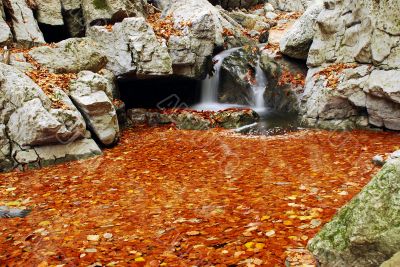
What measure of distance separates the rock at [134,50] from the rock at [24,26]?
1.90 metres

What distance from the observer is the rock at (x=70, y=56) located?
9.24 metres

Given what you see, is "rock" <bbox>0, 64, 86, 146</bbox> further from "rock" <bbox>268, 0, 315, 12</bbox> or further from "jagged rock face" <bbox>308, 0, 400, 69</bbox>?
"rock" <bbox>268, 0, 315, 12</bbox>

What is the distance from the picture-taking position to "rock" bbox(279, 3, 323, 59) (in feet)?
35.9

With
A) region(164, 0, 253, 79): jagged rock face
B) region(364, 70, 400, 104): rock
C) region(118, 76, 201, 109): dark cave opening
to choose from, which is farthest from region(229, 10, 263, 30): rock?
region(364, 70, 400, 104): rock

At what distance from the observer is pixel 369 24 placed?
8547mm

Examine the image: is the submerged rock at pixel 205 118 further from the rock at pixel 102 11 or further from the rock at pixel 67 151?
the rock at pixel 102 11

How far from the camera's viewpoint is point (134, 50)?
424 inches

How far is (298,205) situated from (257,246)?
117 centimetres

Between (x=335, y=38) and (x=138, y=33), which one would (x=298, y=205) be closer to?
(x=335, y=38)

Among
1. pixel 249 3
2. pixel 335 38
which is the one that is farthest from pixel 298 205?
pixel 249 3

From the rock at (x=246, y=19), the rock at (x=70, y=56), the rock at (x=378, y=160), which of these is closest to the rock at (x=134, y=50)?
the rock at (x=70, y=56)

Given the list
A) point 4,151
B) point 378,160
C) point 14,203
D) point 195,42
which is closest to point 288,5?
point 195,42

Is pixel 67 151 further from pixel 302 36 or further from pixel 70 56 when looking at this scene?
pixel 302 36

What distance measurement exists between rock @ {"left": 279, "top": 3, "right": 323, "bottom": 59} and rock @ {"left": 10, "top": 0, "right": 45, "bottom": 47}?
25.6 ft
